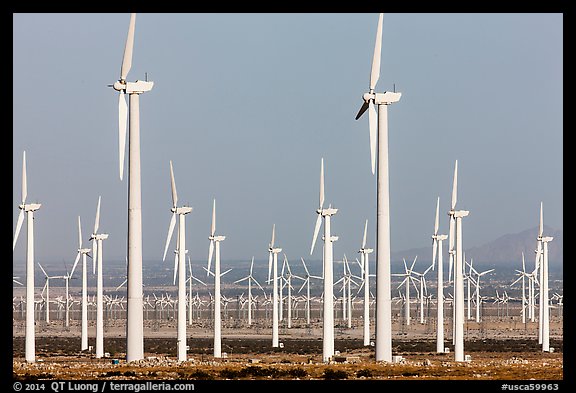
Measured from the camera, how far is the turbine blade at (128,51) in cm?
5859

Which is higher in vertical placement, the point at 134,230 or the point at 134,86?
the point at 134,86

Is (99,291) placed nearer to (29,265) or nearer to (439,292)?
(29,265)

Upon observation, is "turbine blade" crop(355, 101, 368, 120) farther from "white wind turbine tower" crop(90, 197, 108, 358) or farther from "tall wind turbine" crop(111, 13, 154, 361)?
"white wind turbine tower" crop(90, 197, 108, 358)

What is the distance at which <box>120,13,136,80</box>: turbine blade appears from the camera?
58594 mm

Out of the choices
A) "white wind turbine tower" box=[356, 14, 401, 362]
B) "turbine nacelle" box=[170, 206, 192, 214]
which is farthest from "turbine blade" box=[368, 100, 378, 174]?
"turbine nacelle" box=[170, 206, 192, 214]

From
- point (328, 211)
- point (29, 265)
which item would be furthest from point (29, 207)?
point (328, 211)

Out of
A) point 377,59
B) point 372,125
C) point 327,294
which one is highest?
point 377,59

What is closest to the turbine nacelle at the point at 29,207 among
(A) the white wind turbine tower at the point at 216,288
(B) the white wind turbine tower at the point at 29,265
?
(B) the white wind turbine tower at the point at 29,265

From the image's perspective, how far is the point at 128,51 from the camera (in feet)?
194

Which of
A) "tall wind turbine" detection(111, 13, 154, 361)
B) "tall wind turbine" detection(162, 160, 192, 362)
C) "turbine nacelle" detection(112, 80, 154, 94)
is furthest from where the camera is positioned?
"tall wind turbine" detection(162, 160, 192, 362)

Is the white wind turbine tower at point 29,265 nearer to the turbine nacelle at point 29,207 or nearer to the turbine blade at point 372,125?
the turbine nacelle at point 29,207

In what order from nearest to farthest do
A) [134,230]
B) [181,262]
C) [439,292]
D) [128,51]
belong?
1. [134,230]
2. [128,51]
3. [181,262]
4. [439,292]

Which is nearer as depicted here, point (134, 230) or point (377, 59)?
point (134, 230)
